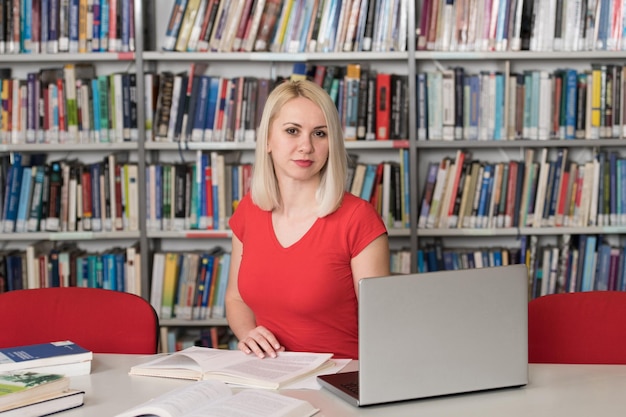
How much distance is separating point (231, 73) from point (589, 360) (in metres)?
2.14

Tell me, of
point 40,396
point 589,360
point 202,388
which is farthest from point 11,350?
point 589,360

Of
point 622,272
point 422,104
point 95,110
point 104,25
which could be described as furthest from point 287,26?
point 622,272

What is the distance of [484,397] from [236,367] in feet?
1.64

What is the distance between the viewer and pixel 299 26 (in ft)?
11.3

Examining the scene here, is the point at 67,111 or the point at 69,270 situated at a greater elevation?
the point at 67,111

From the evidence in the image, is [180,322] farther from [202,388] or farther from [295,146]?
[202,388]

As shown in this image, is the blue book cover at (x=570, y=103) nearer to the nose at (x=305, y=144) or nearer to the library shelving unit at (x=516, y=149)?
the library shelving unit at (x=516, y=149)

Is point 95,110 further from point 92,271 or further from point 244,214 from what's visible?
point 244,214

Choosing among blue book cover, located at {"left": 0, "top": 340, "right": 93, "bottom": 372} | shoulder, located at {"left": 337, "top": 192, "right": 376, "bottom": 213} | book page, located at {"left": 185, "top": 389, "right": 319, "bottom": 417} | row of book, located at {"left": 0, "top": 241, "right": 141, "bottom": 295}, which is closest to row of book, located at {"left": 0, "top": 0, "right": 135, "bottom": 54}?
row of book, located at {"left": 0, "top": 241, "right": 141, "bottom": 295}

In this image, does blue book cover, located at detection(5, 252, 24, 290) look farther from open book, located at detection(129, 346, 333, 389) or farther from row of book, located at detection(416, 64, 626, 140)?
open book, located at detection(129, 346, 333, 389)

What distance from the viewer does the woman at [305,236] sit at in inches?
85.7

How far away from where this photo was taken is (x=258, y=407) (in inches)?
60.2

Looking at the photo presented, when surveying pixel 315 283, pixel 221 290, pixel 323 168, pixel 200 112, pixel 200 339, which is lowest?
pixel 200 339

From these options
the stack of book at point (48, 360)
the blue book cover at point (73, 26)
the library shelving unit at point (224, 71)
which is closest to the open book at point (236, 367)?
the stack of book at point (48, 360)
